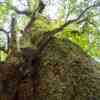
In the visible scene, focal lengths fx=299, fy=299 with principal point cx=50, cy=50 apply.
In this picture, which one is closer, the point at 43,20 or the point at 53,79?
the point at 53,79

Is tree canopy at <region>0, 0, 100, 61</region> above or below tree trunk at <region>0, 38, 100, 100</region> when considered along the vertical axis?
above

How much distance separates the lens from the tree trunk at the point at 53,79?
7.99 m

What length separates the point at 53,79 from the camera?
8.22 meters

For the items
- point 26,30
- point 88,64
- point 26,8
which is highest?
point 26,8

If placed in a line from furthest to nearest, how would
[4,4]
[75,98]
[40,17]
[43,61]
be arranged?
1. [4,4]
2. [40,17]
3. [43,61]
4. [75,98]

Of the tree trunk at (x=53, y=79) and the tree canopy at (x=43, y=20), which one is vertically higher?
the tree canopy at (x=43, y=20)

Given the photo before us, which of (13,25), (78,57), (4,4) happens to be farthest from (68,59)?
(4,4)

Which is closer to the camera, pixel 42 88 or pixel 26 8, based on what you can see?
pixel 42 88

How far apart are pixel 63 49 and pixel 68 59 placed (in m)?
0.54

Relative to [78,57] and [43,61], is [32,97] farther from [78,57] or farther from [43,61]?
[78,57]

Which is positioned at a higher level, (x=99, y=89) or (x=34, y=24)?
(x=34, y=24)

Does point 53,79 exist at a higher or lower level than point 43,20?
lower

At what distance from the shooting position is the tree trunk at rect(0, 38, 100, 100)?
799 centimetres

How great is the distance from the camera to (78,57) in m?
8.81
